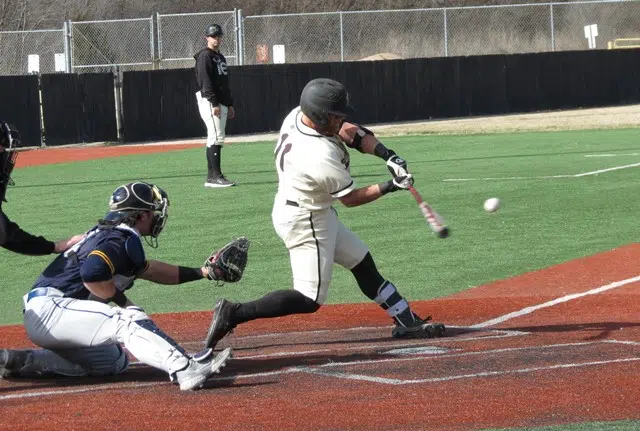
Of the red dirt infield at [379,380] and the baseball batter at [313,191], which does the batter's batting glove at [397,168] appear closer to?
the baseball batter at [313,191]

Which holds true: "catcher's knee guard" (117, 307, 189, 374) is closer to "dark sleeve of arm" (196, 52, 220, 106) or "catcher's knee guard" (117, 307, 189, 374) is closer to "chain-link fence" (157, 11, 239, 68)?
"dark sleeve of arm" (196, 52, 220, 106)

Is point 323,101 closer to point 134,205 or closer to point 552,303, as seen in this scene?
point 134,205

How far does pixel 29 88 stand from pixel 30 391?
20.2 m

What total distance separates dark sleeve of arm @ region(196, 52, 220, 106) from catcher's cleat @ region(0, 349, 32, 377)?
10.1 m

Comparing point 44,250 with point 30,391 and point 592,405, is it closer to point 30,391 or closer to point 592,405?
point 30,391

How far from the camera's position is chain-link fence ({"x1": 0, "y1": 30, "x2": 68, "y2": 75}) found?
114 ft

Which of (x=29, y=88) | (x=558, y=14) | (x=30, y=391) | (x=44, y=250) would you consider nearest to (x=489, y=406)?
(x=30, y=391)

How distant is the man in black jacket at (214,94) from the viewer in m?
16.8

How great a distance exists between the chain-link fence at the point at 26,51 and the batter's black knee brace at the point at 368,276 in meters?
25.7

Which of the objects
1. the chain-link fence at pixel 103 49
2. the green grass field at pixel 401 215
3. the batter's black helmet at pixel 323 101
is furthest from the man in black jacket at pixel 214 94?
the chain-link fence at pixel 103 49

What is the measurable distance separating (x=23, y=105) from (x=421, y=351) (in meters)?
20.2

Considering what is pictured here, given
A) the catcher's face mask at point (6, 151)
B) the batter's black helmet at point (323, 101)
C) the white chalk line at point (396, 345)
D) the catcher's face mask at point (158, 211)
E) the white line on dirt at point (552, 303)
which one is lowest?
the white line on dirt at point (552, 303)

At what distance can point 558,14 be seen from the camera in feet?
146

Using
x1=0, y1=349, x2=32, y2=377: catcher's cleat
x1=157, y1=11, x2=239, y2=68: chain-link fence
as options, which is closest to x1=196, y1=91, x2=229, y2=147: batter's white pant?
x1=0, y1=349, x2=32, y2=377: catcher's cleat
